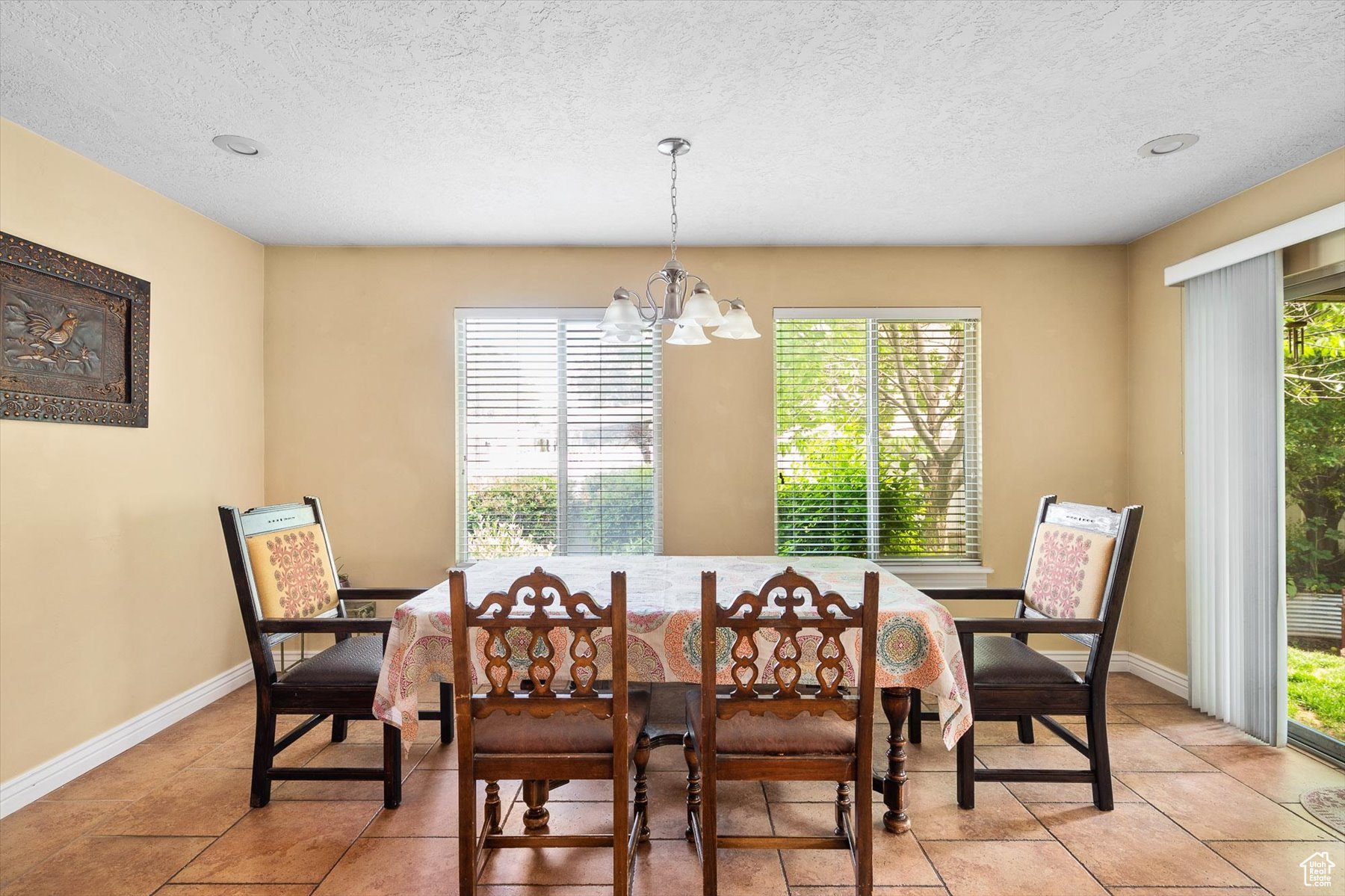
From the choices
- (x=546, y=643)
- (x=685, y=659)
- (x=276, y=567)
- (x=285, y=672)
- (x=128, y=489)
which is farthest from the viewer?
(x=128, y=489)

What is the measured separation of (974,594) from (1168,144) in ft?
6.53

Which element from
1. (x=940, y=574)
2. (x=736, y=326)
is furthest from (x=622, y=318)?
(x=940, y=574)

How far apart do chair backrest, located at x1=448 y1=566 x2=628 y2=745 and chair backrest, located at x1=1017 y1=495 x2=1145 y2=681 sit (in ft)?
5.81

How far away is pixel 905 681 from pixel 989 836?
651 mm

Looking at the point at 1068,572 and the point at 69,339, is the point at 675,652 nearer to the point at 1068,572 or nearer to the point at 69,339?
the point at 1068,572

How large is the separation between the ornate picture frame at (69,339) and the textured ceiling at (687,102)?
0.51 m

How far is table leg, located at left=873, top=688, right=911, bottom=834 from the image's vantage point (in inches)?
87.8

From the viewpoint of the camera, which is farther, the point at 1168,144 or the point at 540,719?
the point at 1168,144

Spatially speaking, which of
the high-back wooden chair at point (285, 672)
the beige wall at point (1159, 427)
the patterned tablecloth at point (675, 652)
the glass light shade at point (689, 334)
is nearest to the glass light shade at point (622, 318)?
the glass light shade at point (689, 334)

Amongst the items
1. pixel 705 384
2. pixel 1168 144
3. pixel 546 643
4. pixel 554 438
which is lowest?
pixel 546 643

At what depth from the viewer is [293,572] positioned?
106 inches

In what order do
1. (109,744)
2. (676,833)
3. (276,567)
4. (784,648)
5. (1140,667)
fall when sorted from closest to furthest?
(784,648) < (676,833) < (276,567) < (109,744) < (1140,667)

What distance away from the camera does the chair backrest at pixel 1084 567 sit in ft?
7.80

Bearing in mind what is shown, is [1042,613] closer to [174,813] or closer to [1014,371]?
[1014,371]
